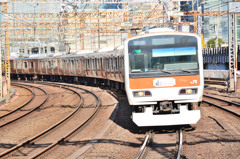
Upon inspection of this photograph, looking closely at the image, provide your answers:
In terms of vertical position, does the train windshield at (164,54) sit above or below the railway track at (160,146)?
above

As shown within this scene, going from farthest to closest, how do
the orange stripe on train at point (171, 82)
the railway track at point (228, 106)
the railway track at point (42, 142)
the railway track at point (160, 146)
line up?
the railway track at point (228, 106) < the orange stripe on train at point (171, 82) < the railway track at point (42, 142) < the railway track at point (160, 146)

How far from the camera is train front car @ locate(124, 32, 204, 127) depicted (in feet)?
28.0

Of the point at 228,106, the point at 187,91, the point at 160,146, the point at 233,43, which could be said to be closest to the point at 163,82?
the point at 187,91

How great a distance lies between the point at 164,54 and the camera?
8.71 metres

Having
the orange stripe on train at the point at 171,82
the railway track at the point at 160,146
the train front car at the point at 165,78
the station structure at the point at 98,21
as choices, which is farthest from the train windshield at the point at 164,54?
the station structure at the point at 98,21

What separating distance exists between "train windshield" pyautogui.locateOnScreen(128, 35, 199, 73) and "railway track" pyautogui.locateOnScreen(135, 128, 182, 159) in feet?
5.12

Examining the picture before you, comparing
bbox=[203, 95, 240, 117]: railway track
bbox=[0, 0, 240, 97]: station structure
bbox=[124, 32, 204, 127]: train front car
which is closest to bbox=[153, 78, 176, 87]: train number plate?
bbox=[124, 32, 204, 127]: train front car

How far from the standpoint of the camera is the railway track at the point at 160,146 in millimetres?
6766

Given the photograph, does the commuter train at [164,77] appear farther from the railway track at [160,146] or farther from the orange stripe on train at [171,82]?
the railway track at [160,146]

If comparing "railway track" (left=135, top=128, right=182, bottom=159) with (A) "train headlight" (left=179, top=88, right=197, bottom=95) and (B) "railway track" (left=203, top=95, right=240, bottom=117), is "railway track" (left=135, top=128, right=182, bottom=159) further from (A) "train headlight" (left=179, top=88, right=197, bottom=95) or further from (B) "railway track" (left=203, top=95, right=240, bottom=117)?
(B) "railway track" (left=203, top=95, right=240, bottom=117)

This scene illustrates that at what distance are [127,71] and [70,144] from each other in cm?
222

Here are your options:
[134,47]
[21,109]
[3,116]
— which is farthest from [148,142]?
[21,109]

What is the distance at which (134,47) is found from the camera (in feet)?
29.1

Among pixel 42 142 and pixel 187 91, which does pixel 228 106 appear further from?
pixel 42 142
